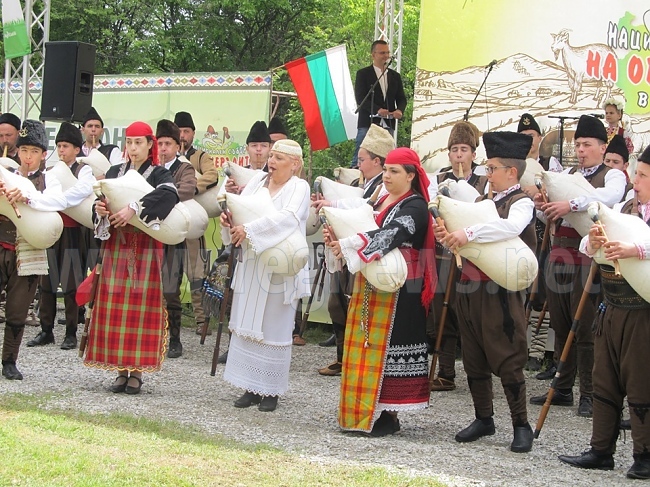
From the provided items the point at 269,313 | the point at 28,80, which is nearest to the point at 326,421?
the point at 269,313

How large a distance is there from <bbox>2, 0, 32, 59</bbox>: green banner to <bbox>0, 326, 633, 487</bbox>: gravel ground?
190 inches

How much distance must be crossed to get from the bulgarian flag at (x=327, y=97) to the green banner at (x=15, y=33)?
11.1ft

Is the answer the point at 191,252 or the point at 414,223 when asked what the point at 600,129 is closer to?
the point at 414,223

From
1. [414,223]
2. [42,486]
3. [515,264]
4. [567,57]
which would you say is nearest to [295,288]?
[414,223]

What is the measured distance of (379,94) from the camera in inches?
416

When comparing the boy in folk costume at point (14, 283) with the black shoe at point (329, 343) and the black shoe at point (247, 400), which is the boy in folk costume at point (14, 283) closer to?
the black shoe at point (247, 400)

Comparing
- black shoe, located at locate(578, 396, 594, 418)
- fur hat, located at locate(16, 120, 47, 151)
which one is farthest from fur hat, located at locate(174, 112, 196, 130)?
black shoe, located at locate(578, 396, 594, 418)

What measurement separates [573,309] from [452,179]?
128 cm

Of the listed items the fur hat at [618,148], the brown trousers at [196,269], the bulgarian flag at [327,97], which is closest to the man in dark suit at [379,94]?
the bulgarian flag at [327,97]

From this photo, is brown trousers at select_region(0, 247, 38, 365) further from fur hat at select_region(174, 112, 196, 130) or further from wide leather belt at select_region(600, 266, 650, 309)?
wide leather belt at select_region(600, 266, 650, 309)

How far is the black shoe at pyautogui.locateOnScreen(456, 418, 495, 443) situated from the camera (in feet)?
19.0

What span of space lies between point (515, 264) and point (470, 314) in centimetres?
47

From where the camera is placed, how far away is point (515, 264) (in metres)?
5.36

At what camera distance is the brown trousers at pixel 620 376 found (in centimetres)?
502
